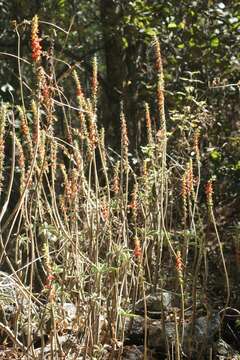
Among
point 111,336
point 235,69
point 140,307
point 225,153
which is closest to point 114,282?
point 111,336

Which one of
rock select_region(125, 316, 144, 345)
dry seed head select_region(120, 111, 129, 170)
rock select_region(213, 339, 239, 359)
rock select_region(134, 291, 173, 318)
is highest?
dry seed head select_region(120, 111, 129, 170)

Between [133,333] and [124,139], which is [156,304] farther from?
[124,139]

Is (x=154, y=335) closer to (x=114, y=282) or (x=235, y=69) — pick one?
(x=114, y=282)

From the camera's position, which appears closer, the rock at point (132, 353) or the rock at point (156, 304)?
the rock at point (132, 353)

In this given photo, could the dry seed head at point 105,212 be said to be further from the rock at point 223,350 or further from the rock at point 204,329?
the rock at point 223,350

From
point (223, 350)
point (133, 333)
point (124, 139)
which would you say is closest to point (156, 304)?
point (133, 333)

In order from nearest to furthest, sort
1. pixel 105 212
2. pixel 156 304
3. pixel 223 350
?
pixel 105 212
pixel 223 350
pixel 156 304

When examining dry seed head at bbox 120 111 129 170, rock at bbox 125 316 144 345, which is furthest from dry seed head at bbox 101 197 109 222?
rock at bbox 125 316 144 345

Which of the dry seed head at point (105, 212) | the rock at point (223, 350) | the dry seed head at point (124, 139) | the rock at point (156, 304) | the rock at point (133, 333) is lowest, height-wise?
the rock at point (223, 350)

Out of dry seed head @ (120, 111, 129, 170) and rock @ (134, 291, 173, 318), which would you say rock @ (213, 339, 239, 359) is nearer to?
rock @ (134, 291, 173, 318)

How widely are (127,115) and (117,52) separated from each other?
2.69 ft

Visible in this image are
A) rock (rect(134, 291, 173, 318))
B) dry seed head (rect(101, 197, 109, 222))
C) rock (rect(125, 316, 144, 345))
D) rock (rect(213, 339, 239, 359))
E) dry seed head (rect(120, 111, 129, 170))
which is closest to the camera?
dry seed head (rect(101, 197, 109, 222))

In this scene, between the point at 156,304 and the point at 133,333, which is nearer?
the point at 133,333

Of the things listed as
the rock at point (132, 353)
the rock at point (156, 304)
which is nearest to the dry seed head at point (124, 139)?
the rock at point (156, 304)
